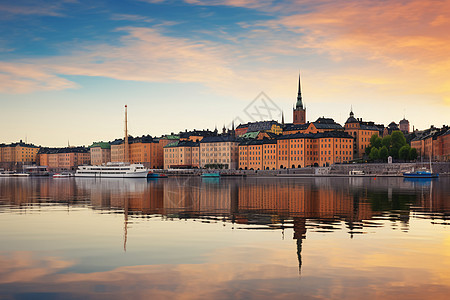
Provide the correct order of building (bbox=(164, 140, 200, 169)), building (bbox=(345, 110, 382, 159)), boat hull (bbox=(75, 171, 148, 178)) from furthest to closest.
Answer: building (bbox=(164, 140, 200, 169)) → building (bbox=(345, 110, 382, 159)) → boat hull (bbox=(75, 171, 148, 178))

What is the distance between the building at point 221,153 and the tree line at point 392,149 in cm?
5270

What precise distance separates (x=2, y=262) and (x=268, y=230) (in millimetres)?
11494

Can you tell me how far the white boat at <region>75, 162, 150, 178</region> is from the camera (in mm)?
Result: 134375

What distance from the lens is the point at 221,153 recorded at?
18200cm

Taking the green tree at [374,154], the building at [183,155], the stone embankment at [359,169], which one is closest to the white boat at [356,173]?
the stone embankment at [359,169]

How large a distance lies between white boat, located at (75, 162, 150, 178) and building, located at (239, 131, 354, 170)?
45.3 metres

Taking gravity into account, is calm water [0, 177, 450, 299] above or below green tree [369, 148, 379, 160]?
below

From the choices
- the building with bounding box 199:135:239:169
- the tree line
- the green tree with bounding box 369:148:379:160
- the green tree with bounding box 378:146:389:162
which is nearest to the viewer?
the tree line

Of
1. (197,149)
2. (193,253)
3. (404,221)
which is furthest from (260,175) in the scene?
(193,253)

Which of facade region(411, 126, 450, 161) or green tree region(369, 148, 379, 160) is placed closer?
facade region(411, 126, 450, 161)

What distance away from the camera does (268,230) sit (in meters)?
22.6

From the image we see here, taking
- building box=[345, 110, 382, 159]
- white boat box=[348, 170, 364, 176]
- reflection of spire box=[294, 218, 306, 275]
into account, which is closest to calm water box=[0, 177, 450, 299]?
reflection of spire box=[294, 218, 306, 275]

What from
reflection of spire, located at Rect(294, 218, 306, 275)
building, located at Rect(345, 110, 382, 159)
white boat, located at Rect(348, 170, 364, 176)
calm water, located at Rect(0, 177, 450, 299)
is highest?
building, located at Rect(345, 110, 382, 159)

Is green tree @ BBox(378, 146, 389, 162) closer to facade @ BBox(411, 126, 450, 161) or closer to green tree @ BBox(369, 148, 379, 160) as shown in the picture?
green tree @ BBox(369, 148, 379, 160)
